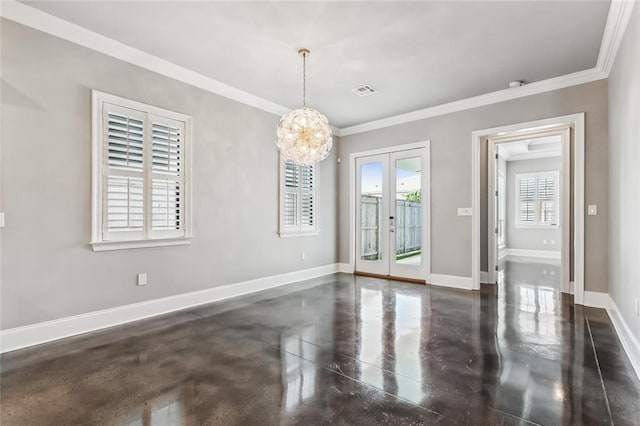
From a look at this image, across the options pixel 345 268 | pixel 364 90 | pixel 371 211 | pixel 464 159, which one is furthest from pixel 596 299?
pixel 364 90

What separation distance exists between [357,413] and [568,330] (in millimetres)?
2649

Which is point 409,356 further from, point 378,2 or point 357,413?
point 378,2

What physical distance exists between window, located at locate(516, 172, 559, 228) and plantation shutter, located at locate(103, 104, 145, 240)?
994 cm

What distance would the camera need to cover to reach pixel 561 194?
4.67 m

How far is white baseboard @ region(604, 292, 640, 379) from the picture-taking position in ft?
7.87

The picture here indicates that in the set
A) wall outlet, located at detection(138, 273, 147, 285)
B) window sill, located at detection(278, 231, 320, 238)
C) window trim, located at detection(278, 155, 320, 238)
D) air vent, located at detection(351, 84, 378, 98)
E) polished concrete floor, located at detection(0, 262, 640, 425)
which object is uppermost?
air vent, located at detection(351, 84, 378, 98)

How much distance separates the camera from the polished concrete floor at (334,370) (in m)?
1.87

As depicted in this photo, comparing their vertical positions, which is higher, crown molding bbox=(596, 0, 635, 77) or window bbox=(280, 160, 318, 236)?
crown molding bbox=(596, 0, 635, 77)

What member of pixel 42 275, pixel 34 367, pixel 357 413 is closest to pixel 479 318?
pixel 357 413

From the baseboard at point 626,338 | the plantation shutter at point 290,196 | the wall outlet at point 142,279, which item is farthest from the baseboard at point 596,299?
the wall outlet at point 142,279

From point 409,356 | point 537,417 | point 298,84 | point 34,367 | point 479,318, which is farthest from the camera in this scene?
point 298,84

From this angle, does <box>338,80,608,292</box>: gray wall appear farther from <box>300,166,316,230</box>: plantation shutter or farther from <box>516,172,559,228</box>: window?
<box>516,172,559,228</box>: window

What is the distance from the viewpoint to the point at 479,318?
11.8ft

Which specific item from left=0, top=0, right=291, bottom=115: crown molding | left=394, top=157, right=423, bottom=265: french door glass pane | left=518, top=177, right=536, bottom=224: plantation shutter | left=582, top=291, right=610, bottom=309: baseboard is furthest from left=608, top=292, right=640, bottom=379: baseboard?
left=518, top=177, right=536, bottom=224: plantation shutter
